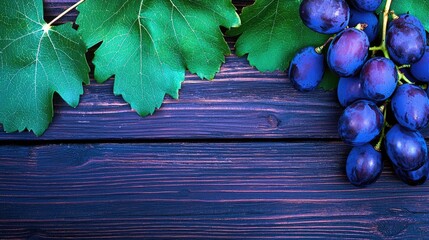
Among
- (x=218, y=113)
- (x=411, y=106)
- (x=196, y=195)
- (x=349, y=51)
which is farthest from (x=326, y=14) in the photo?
(x=196, y=195)

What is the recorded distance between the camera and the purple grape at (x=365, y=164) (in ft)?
2.79

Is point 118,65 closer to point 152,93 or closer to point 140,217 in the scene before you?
point 152,93

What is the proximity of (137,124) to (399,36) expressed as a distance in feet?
1.33

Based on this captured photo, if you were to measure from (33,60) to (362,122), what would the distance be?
1.54 feet

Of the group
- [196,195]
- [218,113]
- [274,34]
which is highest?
[274,34]

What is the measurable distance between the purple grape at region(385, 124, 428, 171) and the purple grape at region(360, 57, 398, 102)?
0.20ft

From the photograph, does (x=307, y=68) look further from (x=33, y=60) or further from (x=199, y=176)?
(x=33, y=60)

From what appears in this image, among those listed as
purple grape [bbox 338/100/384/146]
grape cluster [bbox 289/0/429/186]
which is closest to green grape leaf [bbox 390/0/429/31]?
grape cluster [bbox 289/0/429/186]

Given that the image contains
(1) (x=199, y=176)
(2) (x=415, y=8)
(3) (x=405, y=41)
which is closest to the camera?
(3) (x=405, y=41)

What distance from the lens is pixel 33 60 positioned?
0.91 meters

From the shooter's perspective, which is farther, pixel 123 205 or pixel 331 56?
pixel 123 205

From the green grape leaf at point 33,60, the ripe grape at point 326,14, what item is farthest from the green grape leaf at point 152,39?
the ripe grape at point 326,14

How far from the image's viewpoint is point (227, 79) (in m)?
0.95

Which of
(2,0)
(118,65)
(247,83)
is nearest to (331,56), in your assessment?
(247,83)
